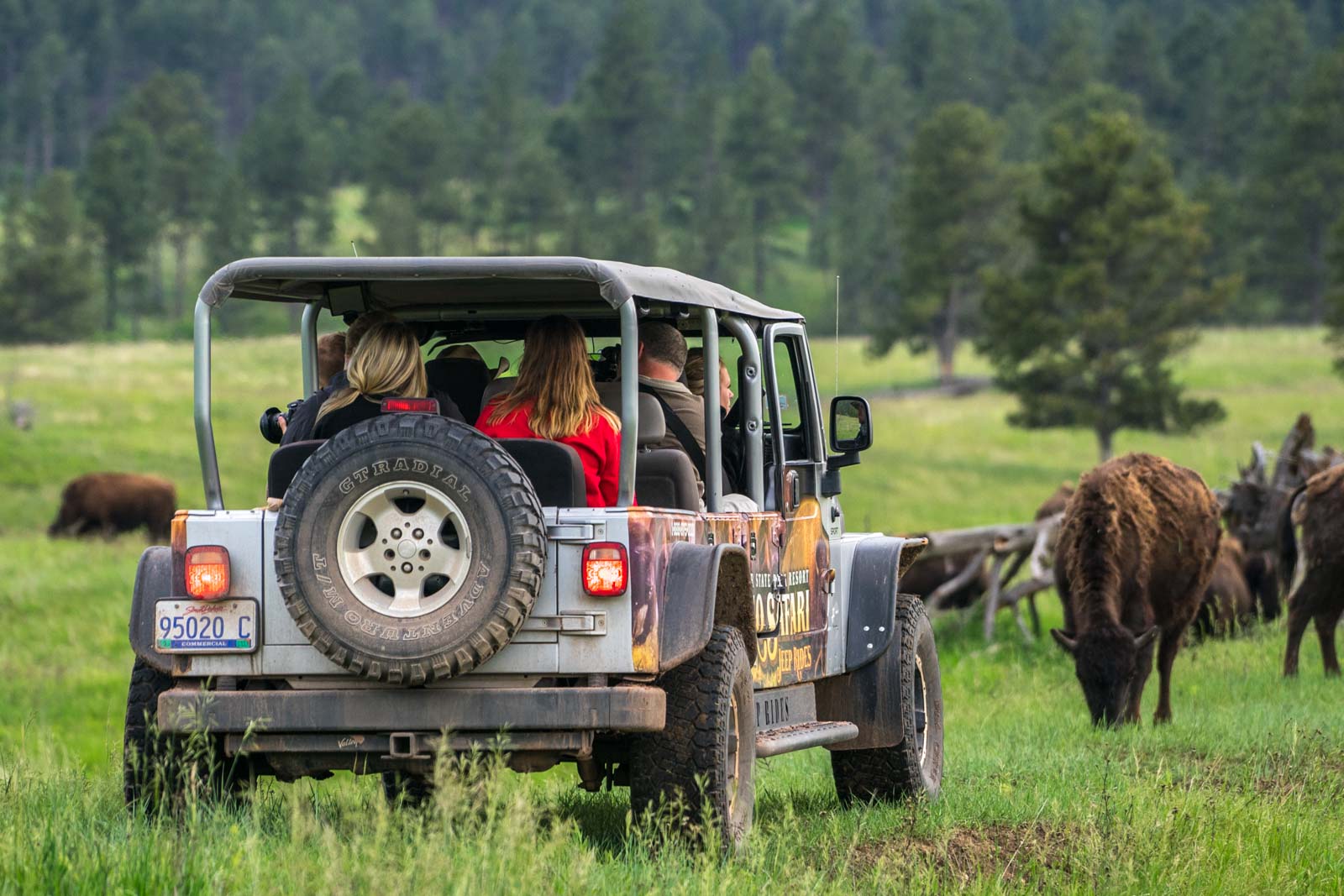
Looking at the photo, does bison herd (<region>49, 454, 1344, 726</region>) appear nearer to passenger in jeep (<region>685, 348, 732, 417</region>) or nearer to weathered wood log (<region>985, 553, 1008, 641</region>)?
weathered wood log (<region>985, 553, 1008, 641</region>)

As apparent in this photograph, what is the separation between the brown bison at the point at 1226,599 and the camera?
1762cm

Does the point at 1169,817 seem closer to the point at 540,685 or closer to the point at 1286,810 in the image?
the point at 1286,810

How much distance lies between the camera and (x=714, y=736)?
6277mm

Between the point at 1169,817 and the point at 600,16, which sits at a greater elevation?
the point at 600,16

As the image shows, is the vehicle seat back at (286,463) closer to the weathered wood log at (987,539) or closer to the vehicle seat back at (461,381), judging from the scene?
the vehicle seat back at (461,381)

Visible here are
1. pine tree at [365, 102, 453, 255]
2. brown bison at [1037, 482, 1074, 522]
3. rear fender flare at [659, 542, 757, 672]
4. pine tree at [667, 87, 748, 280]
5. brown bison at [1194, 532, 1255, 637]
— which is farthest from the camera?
pine tree at [365, 102, 453, 255]

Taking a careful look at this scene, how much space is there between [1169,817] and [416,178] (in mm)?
96819

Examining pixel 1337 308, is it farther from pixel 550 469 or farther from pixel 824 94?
pixel 824 94

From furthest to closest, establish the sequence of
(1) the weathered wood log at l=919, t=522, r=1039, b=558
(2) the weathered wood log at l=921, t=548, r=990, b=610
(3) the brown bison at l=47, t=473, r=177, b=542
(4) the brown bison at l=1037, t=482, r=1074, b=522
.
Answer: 1. (3) the brown bison at l=47, t=473, r=177, b=542
2. (4) the brown bison at l=1037, t=482, r=1074, b=522
3. (2) the weathered wood log at l=921, t=548, r=990, b=610
4. (1) the weathered wood log at l=919, t=522, r=1039, b=558

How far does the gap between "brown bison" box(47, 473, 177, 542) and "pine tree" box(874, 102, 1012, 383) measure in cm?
4392

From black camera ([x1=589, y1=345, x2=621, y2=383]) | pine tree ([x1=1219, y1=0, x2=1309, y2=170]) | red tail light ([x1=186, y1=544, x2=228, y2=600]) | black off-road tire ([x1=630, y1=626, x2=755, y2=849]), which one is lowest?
black off-road tire ([x1=630, y1=626, x2=755, y2=849])

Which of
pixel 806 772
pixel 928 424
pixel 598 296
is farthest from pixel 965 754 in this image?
pixel 928 424

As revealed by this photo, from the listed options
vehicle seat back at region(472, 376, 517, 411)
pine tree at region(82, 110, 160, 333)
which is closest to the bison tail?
vehicle seat back at region(472, 376, 517, 411)

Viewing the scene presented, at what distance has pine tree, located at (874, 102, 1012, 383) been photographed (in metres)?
69.7
